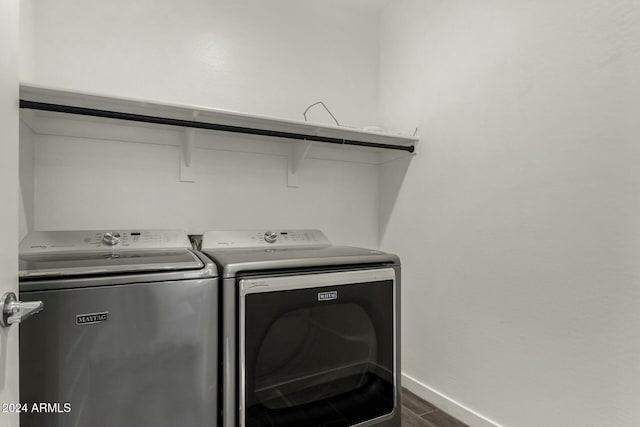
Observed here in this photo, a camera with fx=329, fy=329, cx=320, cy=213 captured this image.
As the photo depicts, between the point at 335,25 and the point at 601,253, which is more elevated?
the point at 335,25

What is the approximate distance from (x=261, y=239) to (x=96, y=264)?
0.84m

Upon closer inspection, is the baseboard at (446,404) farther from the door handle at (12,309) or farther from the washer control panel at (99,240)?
the door handle at (12,309)

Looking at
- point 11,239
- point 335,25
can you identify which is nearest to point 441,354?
point 11,239

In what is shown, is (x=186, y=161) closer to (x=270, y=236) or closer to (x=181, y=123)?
(x=181, y=123)

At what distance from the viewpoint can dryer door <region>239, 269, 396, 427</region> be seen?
48.3 inches

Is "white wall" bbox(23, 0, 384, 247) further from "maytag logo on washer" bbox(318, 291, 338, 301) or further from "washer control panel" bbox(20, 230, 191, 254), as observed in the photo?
"maytag logo on washer" bbox(318, 291, 338, 301)

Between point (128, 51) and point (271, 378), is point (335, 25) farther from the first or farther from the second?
point (271, 378)

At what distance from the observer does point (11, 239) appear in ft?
2.32

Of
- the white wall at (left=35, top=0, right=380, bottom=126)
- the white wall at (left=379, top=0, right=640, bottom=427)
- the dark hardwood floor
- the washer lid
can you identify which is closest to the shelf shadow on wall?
the white wall at (left=379, top=0, right=640, bottom=427)

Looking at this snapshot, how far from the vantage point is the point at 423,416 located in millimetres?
1817

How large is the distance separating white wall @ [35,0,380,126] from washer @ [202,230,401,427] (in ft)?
3.26

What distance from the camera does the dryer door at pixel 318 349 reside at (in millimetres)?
1227

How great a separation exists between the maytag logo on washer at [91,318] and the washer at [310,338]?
14.2 inches

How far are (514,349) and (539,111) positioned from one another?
109 cm
